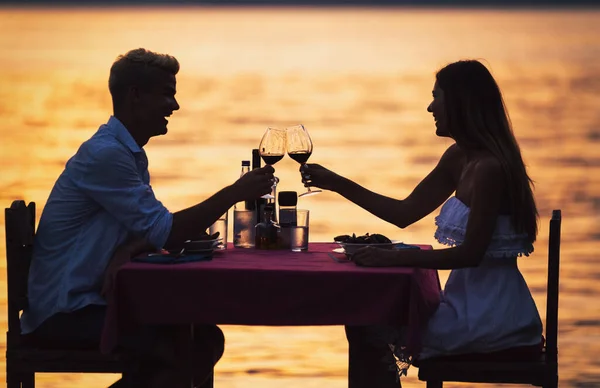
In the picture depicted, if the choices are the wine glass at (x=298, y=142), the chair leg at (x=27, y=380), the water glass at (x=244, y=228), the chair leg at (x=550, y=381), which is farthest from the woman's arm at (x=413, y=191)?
the chair leg at (x=27, y=380)

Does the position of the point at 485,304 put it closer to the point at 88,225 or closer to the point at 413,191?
the point at 413,191

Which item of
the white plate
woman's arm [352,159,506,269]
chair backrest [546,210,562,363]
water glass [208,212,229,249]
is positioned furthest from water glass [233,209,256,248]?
chair backrest [546,210,562,363]

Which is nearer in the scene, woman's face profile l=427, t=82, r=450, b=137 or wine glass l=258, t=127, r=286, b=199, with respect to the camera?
woman's face profile l=427, t=82, r=450, b=137

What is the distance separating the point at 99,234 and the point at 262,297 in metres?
0.54

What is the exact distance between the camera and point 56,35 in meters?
15.3

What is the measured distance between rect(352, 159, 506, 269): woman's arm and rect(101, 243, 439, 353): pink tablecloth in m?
0.05

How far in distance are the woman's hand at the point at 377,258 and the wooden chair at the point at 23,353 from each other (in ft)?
2.33

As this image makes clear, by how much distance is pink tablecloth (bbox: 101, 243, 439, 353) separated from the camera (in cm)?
320

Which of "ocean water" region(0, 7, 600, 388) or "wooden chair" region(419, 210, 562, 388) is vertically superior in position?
"ocean water" region(0, 7, 600, 388)

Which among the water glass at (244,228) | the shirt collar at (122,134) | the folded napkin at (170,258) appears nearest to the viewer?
the folded napkin at (170,258)

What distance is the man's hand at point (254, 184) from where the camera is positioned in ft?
11.4

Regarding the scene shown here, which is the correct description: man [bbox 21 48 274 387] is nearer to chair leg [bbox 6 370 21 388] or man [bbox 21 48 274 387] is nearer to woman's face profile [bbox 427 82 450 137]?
chair leg [bbox 6 370 21 388]

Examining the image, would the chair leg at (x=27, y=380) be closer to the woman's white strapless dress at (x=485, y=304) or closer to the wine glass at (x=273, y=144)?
the wine glass at (x=273, y=144)

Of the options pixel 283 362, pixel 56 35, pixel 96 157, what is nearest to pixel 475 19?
pixel 56 35
